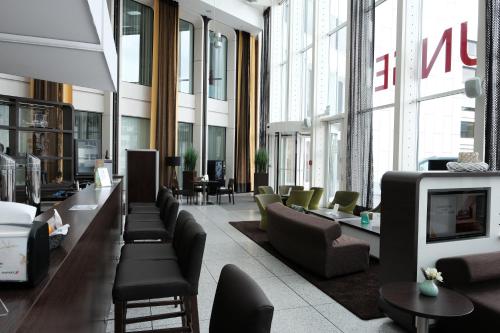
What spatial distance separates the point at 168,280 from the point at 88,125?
32.7 feet

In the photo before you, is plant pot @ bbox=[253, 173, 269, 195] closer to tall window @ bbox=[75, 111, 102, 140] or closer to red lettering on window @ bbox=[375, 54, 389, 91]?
tall window @ bbox=[75, 111, 102, 140]

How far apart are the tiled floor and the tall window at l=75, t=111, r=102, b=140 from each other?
246 inches

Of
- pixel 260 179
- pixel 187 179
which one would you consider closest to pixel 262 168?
pixel 260 179

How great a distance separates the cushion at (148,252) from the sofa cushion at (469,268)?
2290 mm

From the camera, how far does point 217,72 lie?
14680 mm

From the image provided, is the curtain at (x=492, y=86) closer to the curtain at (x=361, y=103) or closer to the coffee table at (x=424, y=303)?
the curtain at (x=361, y=103)

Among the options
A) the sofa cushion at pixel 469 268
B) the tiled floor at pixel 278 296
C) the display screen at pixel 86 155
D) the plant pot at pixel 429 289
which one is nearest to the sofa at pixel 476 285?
the sofa cushion at pixel 469 268

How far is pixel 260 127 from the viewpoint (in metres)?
14.7

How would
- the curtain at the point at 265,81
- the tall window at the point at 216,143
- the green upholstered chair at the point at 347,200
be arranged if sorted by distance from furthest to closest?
the tall window at the point at 216,143, the curtain at the point at 265,81, the green upholstered chair at the point at 347,200

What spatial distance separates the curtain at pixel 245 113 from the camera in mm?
14836

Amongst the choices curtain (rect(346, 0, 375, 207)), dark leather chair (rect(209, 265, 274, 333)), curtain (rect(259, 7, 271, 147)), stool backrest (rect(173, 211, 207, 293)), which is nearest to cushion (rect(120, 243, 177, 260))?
stool backrest (rect(173, 211, 207, 293))

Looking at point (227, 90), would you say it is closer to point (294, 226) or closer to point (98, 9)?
point (294, 226)

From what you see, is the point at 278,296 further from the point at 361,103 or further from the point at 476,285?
the point at 361,103

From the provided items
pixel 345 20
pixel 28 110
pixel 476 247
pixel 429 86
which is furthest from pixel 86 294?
pixel 345 20
